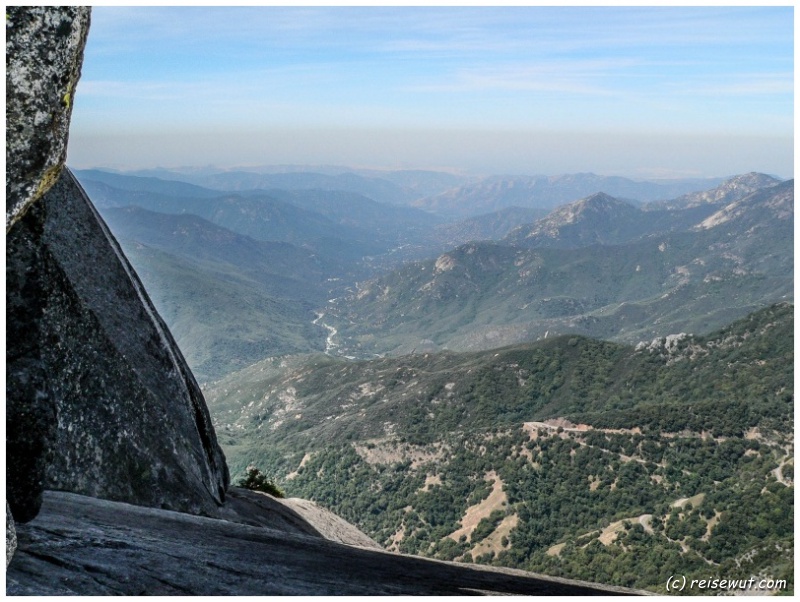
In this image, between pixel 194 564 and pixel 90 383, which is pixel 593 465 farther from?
pixel 194 564

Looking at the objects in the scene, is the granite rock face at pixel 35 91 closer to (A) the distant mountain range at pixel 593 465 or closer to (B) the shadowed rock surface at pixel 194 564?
(B) the shadowed rock surface at pixel 194 564

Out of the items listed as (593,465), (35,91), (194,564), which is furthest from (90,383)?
(593,465)

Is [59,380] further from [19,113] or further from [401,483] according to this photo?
[401,483]

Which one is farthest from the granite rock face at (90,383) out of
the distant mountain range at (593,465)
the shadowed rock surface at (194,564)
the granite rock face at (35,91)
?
the distant mountain range at (593,465)

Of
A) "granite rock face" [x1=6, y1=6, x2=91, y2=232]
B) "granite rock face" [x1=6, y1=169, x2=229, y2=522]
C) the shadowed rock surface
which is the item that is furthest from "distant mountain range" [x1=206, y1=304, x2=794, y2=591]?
"granite rock face" [x1=6, y1=6, x2=91, y2=232]

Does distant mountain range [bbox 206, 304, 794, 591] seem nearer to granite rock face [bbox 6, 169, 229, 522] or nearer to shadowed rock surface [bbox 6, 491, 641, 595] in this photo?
shadowed rock surface [bbox 6, 491, 641, 595]

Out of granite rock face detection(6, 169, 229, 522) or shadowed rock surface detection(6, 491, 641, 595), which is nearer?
shadowed rock surface detection(6, 491, 641, 595)

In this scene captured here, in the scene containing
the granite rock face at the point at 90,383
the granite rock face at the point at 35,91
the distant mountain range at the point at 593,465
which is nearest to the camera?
the granite rock face at the point at 35,91
